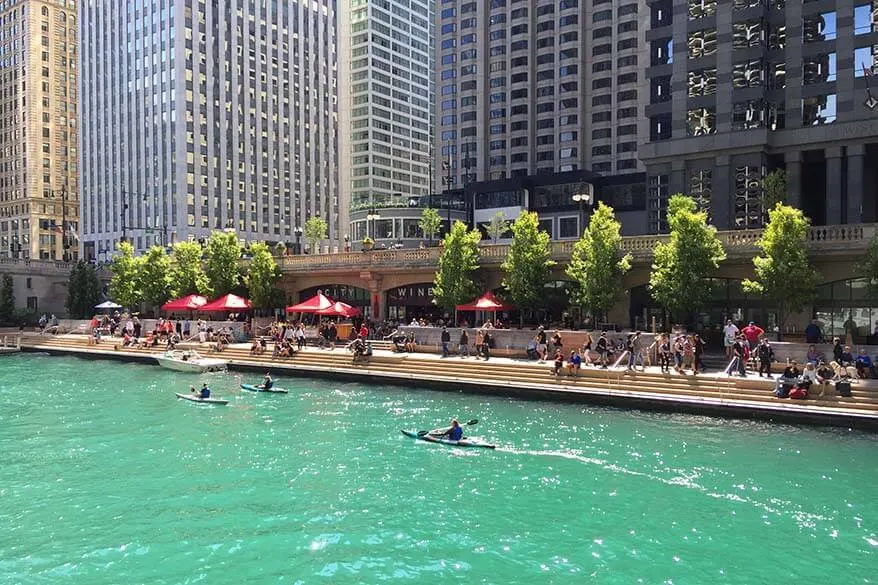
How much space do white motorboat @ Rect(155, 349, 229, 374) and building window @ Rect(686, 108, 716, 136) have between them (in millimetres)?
39522

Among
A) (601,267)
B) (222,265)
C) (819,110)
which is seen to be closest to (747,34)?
(819,110)

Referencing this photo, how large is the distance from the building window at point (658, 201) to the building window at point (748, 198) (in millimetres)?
6141

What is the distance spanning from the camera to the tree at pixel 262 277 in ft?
187

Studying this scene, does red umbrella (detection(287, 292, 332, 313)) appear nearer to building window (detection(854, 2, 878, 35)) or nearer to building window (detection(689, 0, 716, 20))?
building window (detection(689, 0, 716, 20))

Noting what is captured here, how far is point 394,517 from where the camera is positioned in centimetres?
1898

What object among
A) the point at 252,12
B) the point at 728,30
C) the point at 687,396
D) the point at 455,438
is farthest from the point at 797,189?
the point at 252,12

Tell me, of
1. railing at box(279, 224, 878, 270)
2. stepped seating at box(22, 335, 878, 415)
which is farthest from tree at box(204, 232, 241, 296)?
stepped seating at box(22, 335, 878, 415)

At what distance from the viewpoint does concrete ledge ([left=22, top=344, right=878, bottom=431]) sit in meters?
27.7

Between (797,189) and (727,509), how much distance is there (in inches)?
1629

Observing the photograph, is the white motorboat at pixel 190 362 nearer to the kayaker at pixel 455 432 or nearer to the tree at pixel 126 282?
the tree at pixel 126 282

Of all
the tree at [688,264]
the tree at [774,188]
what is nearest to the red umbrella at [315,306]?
the tree at [688,264]

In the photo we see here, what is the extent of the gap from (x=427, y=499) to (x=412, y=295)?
120ft

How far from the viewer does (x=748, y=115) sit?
54.7 metres

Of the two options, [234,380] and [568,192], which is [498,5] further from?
[234,380]
